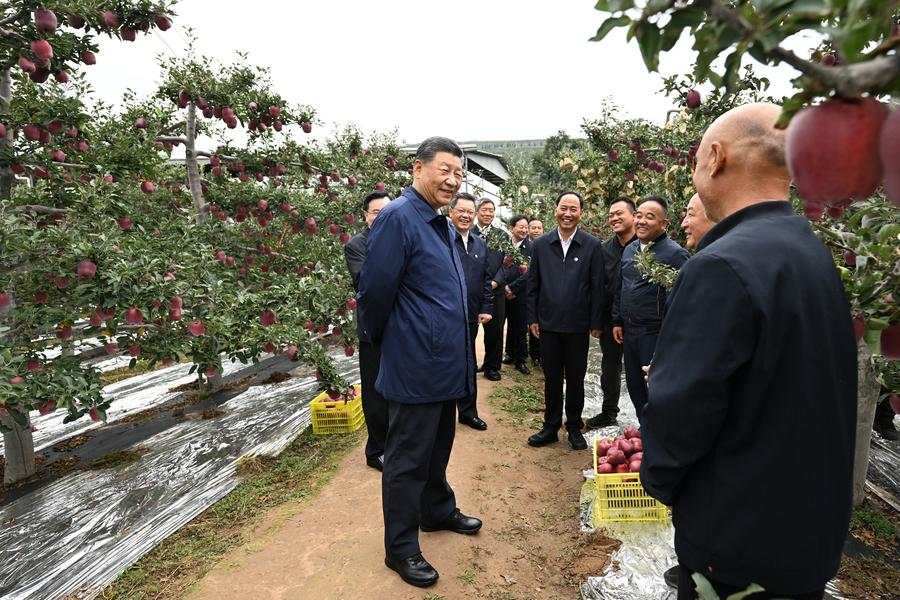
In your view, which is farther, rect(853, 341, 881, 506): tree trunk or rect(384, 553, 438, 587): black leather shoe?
rect(853, 341, 881, 506): tree trunk

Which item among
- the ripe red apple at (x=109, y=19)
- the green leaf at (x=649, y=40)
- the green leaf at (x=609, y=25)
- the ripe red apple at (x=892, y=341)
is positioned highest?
the ripe red apple at (x=109, y=19)

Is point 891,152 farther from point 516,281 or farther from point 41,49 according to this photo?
point 516,281

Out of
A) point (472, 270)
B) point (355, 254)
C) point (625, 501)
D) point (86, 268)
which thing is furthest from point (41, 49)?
point (625, 501)

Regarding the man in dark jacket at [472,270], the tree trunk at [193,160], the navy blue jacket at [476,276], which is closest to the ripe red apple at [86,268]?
the tree trunk at [193,160]

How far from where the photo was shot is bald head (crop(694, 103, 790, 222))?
1133mm

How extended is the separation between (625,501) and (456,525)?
976 mm

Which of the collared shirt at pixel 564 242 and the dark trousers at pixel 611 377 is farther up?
the collared shirt at pixel 564 242

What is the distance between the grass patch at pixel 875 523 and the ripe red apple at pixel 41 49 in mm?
5668

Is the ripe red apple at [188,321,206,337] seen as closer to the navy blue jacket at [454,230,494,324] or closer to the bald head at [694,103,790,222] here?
the navy blue jacket at [454,230,494,324]

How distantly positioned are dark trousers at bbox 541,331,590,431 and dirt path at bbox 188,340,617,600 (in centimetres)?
38

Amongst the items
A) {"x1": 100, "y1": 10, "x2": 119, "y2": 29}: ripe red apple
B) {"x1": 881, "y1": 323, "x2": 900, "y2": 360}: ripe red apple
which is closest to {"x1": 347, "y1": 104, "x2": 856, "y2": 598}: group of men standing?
{"x1": 881, "y1": 323, "x2": 900, "y2": 360}: ripe red apple

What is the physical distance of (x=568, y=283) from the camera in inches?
153

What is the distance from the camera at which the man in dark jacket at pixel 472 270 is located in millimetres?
4488

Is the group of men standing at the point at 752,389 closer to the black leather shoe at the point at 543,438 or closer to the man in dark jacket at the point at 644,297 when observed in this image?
the man in dark jacket at the point at 644,297
